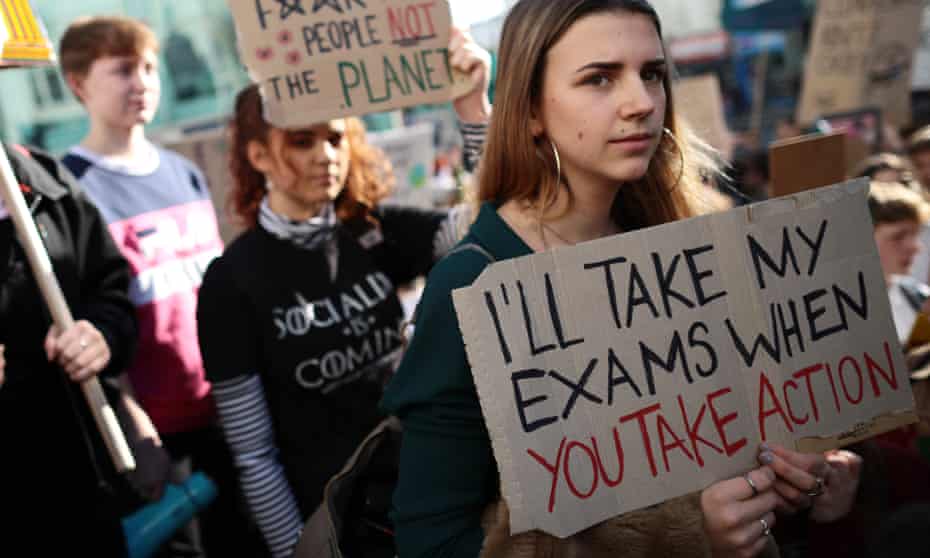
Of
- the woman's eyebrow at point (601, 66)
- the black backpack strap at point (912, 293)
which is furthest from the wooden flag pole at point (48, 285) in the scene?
the black backpack strap at point (912, 293)

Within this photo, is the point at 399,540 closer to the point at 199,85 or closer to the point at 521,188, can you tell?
the point at 521,188

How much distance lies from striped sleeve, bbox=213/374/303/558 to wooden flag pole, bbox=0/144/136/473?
0.87 feet

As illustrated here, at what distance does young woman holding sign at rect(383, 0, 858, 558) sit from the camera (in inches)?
47.3

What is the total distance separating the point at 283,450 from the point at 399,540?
898 mm

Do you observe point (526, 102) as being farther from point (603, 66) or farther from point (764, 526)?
point (764, 526)

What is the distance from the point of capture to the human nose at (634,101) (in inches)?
50.1

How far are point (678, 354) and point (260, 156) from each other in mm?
1482

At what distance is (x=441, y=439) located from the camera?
1.21 m

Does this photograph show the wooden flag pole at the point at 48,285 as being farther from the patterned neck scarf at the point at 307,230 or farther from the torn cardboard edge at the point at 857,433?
the torn cardboard edge at the point at 857,433

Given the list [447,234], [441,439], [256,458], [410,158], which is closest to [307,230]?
[447,234]

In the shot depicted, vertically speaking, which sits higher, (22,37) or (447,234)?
(22,37)

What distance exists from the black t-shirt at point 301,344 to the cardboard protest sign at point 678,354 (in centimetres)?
100

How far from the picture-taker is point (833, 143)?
2.32 metres

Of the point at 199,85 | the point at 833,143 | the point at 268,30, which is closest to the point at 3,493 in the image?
the point at 268,30
